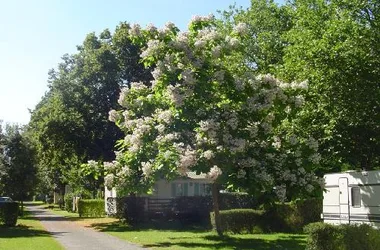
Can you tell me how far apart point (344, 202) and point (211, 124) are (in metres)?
8.18

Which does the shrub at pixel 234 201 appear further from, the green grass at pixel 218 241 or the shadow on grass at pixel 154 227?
the green grass at pixel 218 241

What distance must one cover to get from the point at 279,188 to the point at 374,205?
Answer: 5048 mm

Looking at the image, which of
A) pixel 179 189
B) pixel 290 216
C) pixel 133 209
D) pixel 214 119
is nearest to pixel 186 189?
pixel 179 189

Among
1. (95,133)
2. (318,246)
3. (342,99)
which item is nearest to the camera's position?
(318,246)

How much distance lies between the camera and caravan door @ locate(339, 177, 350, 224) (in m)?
21.5

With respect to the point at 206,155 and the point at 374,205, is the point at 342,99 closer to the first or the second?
the point at 374,205

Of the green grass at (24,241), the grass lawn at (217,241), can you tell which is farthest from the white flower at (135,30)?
the green grass at (24,241)

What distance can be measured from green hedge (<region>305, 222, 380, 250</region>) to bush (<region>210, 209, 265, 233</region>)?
35.8ft

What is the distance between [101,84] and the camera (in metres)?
37.7

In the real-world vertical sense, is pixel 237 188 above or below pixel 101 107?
below

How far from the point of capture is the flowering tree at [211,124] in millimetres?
17250

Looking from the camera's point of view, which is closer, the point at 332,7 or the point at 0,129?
the point at 332,7

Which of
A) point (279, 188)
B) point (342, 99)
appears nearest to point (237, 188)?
point (279, 188)

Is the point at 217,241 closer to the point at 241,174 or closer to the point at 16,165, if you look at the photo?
the point at 241,174
